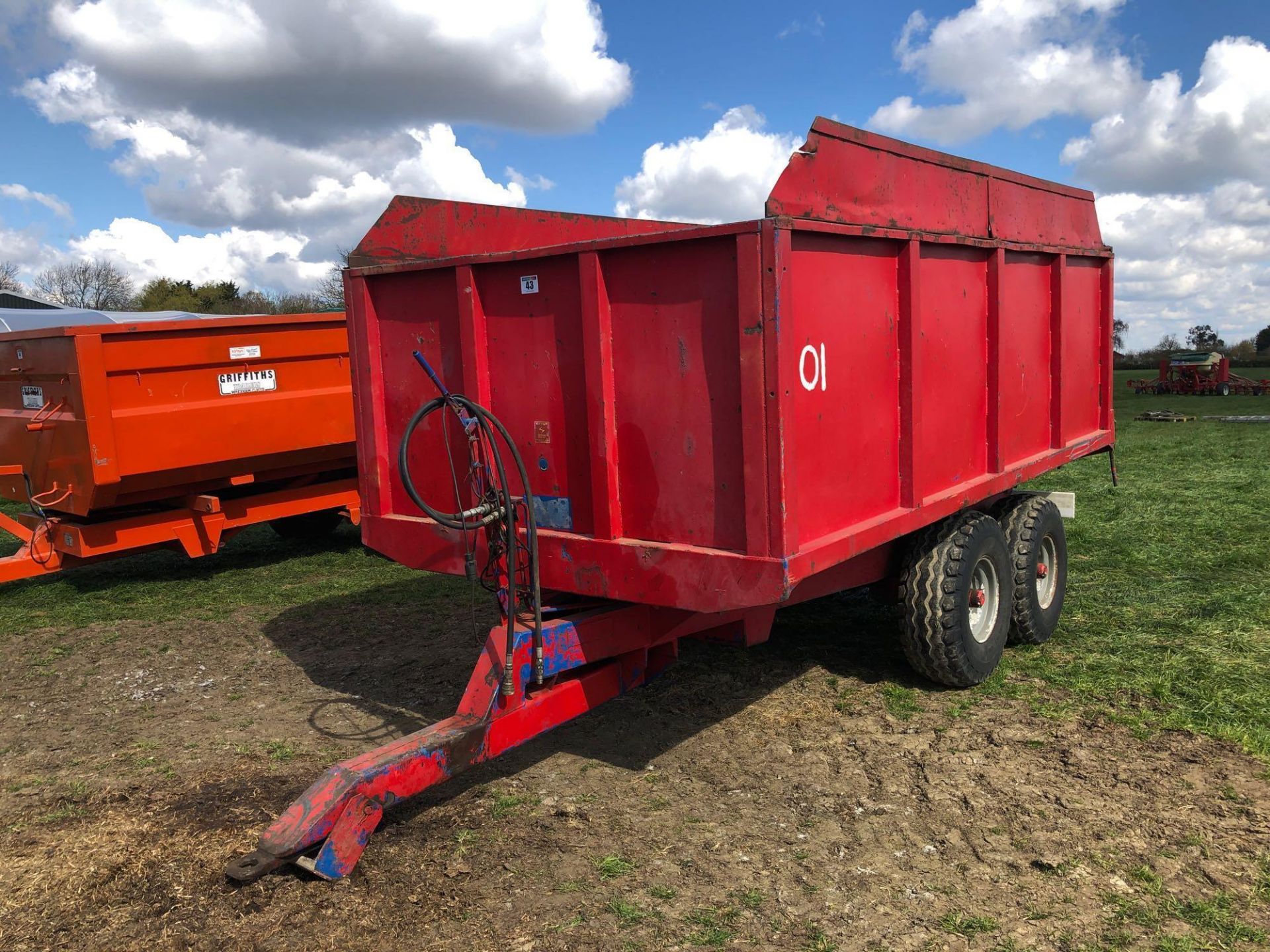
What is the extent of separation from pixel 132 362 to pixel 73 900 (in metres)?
5.11

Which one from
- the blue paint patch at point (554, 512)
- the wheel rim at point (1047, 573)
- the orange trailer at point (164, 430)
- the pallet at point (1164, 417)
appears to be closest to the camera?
the blue paint patch at point (554, 512)

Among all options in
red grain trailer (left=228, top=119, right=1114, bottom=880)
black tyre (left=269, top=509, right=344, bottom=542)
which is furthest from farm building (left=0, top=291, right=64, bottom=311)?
red grain trailer (left=228, top=119, right=1114, bottom=880)

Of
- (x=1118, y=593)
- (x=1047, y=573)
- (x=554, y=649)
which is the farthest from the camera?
(x=1118, y=593)

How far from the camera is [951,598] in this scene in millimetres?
4723

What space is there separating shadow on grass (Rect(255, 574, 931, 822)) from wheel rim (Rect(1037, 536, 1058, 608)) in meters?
0.85

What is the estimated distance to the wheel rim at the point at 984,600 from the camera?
5098 mm

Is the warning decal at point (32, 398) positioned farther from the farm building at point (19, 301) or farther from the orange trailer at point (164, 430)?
the farm building at point (19, 301)

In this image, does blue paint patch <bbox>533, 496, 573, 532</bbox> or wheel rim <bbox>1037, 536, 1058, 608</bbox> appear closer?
blue paint patch <bbox>533, 496, 573, 532</bbox>

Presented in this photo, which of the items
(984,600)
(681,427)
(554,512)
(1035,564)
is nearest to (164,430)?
(554,512)

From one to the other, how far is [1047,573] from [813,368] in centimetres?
299

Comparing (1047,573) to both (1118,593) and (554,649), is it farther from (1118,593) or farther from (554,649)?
(554,649)

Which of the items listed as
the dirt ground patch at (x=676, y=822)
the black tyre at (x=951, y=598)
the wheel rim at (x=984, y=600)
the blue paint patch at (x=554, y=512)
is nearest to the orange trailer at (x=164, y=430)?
the dirt ground patch at (x=676, y=822)

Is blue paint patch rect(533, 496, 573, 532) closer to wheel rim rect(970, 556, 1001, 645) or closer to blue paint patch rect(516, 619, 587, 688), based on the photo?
blue paint patch rect(516, 619, 587, 688)

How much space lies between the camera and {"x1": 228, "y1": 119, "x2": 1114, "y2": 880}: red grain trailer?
11.5 ft
